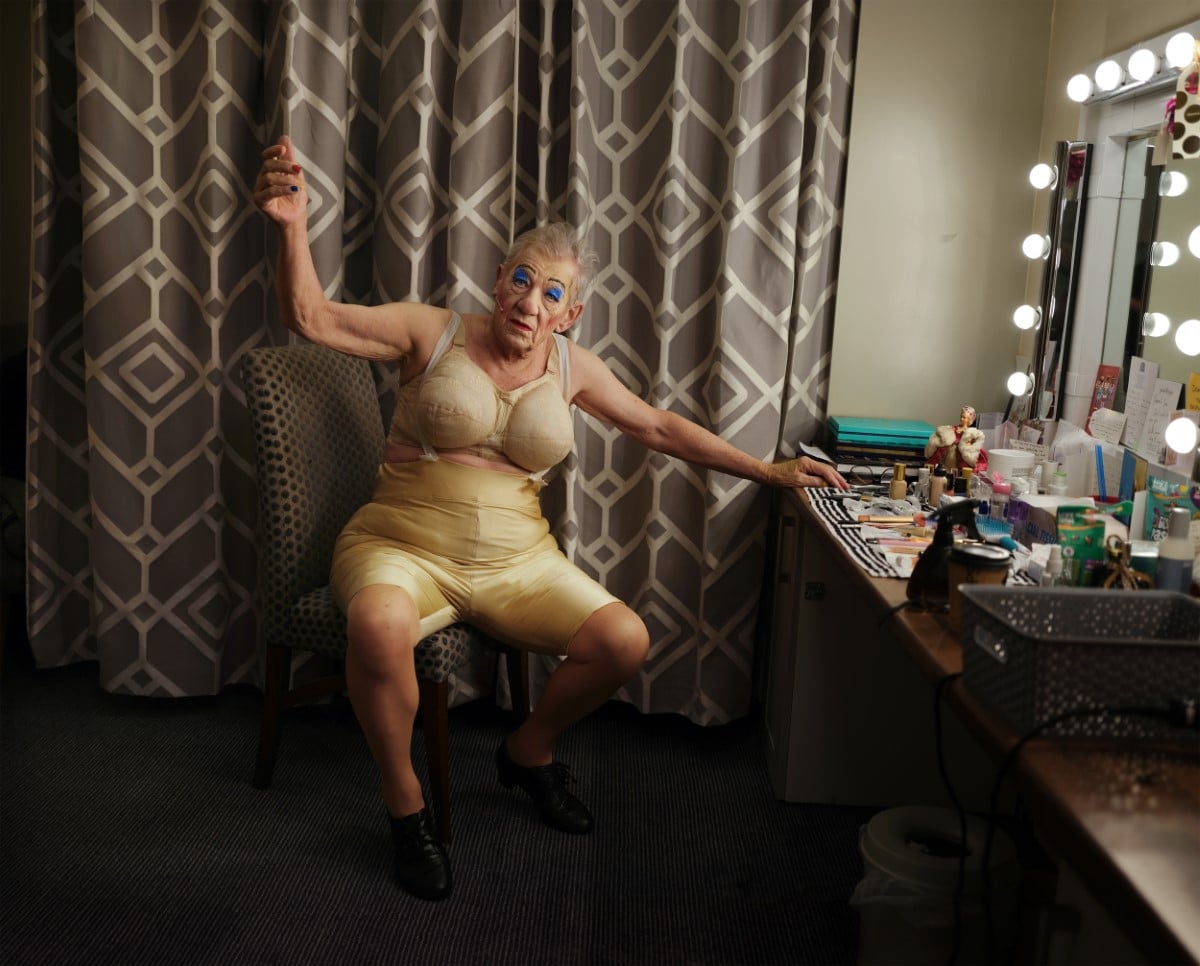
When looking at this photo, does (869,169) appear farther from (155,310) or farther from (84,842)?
(84,842)

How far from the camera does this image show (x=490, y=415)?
237cm

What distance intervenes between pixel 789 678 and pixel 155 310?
6.04ft

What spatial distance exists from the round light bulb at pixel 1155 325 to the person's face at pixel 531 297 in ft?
4.00

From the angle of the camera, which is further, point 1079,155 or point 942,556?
point 1079,155

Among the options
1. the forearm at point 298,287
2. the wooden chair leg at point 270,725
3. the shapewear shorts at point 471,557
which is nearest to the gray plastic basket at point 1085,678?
the shapewear shorts at point 471,557

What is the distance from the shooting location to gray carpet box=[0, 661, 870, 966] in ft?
6.58

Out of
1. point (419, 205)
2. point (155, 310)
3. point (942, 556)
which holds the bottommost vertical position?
point (942, 556)

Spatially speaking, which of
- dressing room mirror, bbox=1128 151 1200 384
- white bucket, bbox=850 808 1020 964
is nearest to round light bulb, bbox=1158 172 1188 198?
dressing room mirror, bbox=1128 151 1200 384

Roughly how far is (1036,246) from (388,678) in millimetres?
1834

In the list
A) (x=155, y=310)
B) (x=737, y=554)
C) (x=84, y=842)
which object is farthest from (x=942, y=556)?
(x=155, y=310)

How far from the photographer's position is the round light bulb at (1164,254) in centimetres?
221

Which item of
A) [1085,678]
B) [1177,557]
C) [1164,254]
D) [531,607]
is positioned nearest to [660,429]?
[531,607]

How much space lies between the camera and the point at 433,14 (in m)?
2.67

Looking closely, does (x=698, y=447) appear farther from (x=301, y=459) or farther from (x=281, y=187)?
(x=281, y=187)
